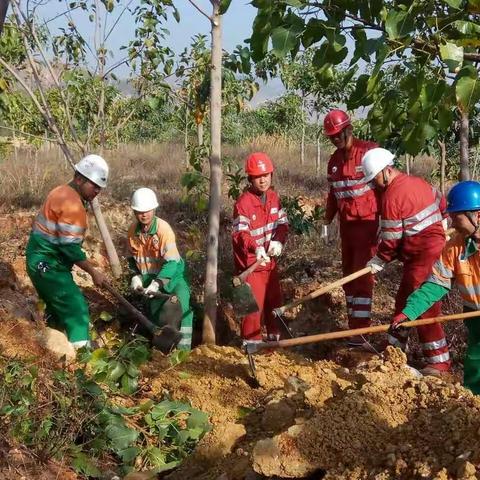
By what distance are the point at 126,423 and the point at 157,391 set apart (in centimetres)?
69

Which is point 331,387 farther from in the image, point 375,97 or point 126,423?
point 375,97

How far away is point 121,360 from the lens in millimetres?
4105

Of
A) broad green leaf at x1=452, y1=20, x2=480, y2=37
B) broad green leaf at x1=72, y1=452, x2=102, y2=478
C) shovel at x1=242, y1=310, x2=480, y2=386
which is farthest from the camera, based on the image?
shovel at x1=242, y1=310, x2=480, y2=386

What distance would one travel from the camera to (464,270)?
140 inches

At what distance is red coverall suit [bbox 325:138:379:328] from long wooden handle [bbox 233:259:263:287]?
90 cm

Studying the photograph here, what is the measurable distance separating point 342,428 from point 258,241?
2.59 metres

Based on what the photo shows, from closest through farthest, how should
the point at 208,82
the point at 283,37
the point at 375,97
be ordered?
the point at 283,37, the point at 375,97, the point at 208,82

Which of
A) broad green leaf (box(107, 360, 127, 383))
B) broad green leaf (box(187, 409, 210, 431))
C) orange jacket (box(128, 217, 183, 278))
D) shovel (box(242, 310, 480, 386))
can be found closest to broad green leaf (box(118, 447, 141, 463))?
broad green leaf (box(187, 409, 210, 431))

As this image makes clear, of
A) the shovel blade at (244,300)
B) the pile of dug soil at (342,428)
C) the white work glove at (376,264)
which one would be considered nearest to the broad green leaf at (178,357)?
the pile of dug soil at (342,428)

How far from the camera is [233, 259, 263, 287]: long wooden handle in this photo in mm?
4691

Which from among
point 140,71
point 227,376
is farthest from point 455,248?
point 140,71

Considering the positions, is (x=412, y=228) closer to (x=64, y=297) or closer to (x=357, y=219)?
(x=357, y=219)

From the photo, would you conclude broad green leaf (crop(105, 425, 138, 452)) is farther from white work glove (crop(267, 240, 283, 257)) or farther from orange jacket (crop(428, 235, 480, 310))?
white work glove (crop(267, 240, 283, 257))

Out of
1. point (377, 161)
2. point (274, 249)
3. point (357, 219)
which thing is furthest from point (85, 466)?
point (357, 219)
